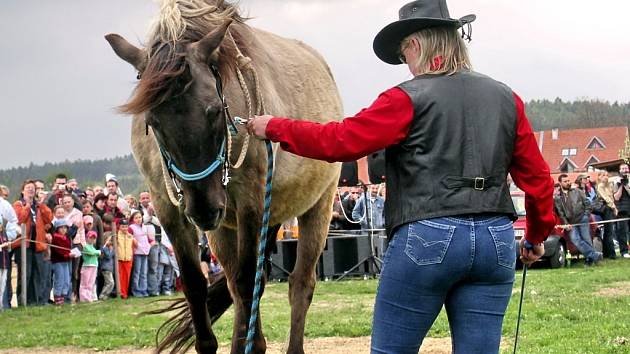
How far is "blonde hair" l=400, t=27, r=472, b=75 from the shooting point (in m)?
4.07

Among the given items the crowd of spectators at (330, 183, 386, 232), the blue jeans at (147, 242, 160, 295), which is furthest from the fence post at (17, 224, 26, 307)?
the crowd of spectators at (330, 183, 386, 232)

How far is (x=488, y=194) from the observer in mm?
3990

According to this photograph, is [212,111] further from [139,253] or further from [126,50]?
[139,253]

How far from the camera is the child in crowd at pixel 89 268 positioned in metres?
15.7

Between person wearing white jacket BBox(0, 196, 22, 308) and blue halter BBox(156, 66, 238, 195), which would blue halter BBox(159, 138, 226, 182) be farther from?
person wearing white jacket BBox(0, 196, 22, 308)

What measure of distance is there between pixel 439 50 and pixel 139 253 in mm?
13574

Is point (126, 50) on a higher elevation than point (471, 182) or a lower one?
higher

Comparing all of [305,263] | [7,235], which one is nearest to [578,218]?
[7,235]

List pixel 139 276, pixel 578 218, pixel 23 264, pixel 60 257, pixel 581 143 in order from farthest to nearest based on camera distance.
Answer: pixel 581 143 → pixel 578 218 → pixel 139 276 → pixel 60 257 → pixel 23 264

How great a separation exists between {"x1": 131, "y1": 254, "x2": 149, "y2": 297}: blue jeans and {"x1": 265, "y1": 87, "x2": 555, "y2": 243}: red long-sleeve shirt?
43.9 feet

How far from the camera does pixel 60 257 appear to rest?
49.7 feet

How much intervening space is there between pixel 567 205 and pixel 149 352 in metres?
15.3

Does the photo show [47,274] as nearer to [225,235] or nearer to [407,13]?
[225,235]

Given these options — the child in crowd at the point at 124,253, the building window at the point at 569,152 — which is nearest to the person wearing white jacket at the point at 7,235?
the child in crowd at the point at 124,253
